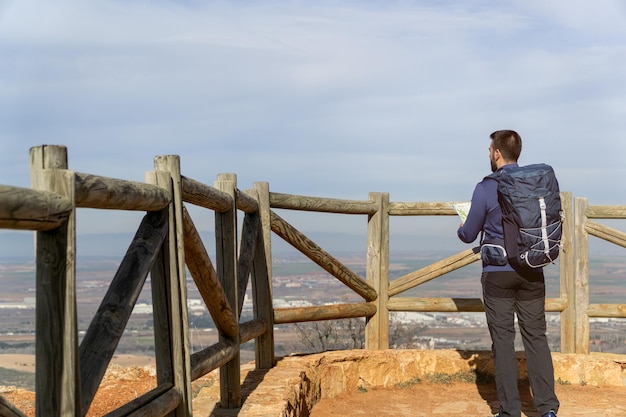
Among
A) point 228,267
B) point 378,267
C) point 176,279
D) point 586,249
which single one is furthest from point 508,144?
point 586,249

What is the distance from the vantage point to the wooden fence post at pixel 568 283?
7.63 meters

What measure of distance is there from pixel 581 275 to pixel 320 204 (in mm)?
2604

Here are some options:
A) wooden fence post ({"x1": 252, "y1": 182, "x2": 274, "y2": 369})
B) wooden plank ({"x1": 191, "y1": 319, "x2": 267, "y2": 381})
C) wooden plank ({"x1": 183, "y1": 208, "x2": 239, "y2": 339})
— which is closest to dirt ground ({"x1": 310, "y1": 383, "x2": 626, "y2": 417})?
wooden fence post ({"x1": 252, "y1": 182, "x2": 274, "y2": 369})

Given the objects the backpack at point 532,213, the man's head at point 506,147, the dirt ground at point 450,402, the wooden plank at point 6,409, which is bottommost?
the dirt ground at point 450,402

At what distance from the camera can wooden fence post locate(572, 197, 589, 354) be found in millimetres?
7613

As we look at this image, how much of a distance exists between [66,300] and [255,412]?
248 centimetres

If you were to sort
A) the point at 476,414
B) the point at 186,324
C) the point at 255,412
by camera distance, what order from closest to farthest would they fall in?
the point at 186,324 < the point at 255,412 < the point at 476,414

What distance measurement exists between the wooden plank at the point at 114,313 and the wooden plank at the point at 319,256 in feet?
10.7

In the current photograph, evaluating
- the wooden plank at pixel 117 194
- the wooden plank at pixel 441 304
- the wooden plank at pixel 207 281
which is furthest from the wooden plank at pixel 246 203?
the wooden plank at pixel 441 304

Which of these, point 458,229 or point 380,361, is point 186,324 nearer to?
point 458,229

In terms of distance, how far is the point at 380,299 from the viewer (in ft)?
25.0

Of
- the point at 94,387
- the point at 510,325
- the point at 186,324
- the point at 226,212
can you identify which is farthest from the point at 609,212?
the point at 94,387

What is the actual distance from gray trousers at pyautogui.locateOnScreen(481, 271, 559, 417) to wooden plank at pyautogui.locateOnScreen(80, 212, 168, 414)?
260cm

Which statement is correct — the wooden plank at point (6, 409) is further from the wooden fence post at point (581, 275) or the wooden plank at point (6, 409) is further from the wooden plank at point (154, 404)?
the wooden fence post at point (581, 275)
